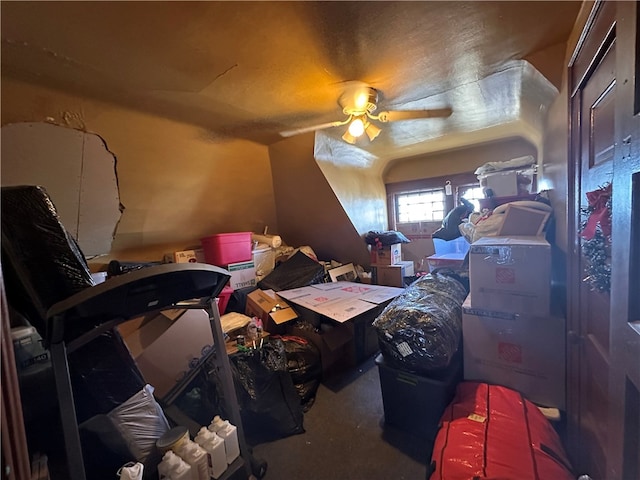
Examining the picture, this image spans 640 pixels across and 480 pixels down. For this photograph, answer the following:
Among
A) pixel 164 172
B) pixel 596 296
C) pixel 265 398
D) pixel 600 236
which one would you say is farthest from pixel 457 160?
pixel 265 398

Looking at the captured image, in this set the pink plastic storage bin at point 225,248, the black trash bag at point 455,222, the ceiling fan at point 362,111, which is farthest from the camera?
the pink plastic storage bin at point 225,248

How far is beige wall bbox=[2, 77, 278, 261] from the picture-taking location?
158 centimetres

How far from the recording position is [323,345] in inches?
91.0

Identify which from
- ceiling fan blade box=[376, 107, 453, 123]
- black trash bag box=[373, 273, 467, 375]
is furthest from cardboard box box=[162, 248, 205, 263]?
ceiling fan blade box=[376, 107, 453, 123]

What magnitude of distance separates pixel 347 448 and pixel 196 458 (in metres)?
0.90

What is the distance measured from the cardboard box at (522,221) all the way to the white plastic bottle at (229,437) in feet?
6.20

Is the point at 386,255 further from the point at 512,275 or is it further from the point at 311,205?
the point at 512,275

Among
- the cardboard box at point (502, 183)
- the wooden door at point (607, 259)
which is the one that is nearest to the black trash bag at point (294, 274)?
the cardboard box at point (502, 183)

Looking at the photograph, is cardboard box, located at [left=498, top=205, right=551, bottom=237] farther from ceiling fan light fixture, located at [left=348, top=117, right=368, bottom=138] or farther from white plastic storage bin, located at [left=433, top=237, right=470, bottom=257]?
white plastic storage bin, located at [left=433, top=237, right=470, bottom=257]

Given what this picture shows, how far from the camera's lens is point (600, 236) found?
0.78 meters

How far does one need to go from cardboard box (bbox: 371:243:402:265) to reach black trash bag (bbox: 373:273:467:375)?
4.92 ft

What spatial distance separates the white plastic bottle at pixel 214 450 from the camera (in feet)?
3.92

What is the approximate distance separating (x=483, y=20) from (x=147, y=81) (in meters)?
1.71

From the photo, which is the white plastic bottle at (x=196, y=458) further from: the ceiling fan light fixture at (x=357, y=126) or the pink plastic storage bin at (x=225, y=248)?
the ceiling fan light fixture at (x=357, y=126)
